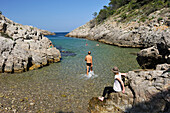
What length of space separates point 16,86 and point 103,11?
266 feet

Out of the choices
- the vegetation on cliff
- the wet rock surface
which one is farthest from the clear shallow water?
the vegetation on cliff

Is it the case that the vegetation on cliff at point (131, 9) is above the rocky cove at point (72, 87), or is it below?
above

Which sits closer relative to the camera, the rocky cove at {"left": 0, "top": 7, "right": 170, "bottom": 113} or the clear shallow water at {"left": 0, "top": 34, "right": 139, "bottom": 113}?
the rocky cove at {"left": 0, "top": 7, "right": 170, "bottom": 113}

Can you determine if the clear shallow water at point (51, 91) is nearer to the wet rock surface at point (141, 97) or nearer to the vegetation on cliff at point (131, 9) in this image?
the wet rock surface at point (141, 97)

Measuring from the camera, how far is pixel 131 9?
185 feet

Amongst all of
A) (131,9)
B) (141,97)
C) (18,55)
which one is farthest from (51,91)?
(131,9)

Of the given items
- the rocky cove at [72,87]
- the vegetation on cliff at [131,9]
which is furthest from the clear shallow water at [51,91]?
the vegetation on cliff at [131,9]

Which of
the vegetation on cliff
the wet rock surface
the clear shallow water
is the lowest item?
the clear shallow water

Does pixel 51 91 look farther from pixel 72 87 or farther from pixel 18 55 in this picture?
pixel 18 55

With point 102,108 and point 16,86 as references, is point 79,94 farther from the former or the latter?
point 16,86

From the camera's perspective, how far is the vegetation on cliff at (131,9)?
41.1 metres

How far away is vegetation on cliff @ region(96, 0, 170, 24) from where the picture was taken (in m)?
41.1

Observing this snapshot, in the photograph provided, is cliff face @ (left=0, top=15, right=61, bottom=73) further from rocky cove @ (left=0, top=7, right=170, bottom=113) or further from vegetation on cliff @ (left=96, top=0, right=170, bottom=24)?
vegetation on cliff @ (left=96, top=0, right=170, bottom=24)

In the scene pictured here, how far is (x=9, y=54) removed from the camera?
13039mm
